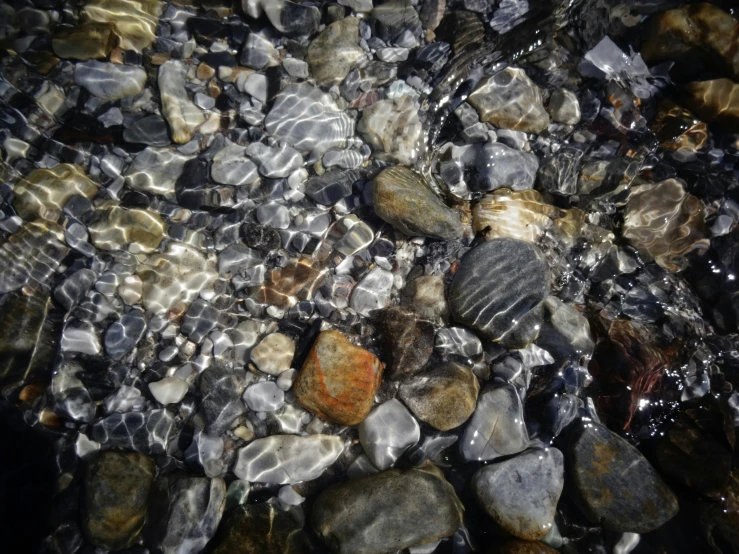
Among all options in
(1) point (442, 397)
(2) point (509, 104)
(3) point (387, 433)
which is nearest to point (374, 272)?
(1) point (442, 397)

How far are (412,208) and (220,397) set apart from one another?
2066 millimetres

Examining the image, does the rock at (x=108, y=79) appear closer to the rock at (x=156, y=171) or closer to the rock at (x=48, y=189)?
the rock at (x=156, y=171)

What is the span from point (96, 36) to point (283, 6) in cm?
173

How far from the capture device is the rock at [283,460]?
10.6 ft

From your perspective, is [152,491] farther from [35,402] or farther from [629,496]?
[629,496]

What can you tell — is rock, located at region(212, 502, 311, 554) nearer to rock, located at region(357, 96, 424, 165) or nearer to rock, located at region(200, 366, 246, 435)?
rock, located at region(200, 366, 246, 435)

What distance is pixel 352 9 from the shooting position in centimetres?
448

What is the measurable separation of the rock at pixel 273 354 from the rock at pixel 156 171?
5.07 ft

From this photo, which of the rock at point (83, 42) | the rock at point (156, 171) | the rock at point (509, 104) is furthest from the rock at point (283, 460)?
the rock at point (83, 42)

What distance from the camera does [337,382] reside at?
3.27 metres

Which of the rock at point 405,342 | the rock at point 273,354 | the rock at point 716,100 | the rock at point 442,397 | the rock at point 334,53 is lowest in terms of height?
the rock at point 273,354

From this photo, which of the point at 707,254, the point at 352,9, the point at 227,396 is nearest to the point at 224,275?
the point at 227,396

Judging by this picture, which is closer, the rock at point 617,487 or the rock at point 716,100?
the rock at point 617,487

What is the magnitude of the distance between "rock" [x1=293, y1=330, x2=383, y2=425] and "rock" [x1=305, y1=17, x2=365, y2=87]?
2.54 metres
